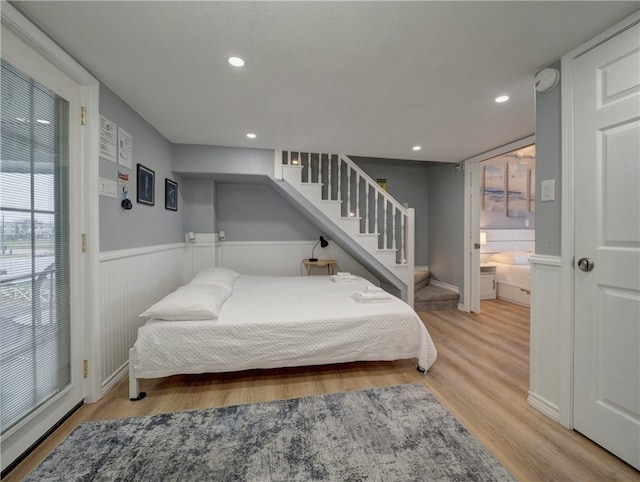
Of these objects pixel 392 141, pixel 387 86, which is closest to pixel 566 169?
pixel 387 86

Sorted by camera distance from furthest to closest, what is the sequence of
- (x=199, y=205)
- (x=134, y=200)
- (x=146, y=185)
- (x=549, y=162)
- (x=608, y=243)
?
(x=199, y=205)
(x=146, y=185)
(x=134, y=200)
(x=549, y=162)
(x=608, y=243)

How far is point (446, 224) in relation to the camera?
416 cm

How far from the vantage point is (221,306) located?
7.00 feet

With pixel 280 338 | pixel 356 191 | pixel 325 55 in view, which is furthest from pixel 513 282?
pixel 325 55

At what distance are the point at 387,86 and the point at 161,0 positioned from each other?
54.8 inches

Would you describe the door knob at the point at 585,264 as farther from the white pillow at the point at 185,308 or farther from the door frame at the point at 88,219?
the door frame at the point at 88,219

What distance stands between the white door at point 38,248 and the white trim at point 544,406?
116 inches

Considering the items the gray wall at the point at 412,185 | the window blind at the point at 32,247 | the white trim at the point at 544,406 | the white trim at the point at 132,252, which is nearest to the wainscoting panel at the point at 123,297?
the white trim at the point at 132,252

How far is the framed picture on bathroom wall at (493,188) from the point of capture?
4.72 meters

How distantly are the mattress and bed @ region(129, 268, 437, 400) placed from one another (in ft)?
9.65

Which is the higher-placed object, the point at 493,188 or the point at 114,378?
the point at 493,188

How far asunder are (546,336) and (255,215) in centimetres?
370

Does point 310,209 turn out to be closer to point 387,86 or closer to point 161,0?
point 387,86

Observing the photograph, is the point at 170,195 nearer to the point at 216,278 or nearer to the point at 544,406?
the point at 216,278
